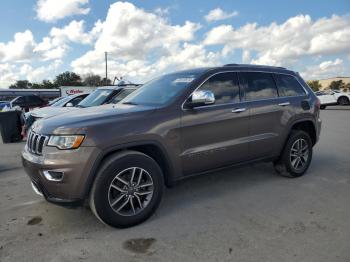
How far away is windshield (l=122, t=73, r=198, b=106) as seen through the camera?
171 inches

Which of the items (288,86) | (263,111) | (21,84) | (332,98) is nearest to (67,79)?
(21,84)

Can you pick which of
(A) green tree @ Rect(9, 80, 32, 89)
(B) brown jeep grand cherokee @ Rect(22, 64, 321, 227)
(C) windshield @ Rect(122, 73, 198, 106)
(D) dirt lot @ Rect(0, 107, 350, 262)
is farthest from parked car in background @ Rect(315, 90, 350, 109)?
(A) green tree @ Rect(9, 80, 32, 89)

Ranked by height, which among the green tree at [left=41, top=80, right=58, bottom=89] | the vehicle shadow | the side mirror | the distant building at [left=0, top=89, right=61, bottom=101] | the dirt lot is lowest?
the dirt lot

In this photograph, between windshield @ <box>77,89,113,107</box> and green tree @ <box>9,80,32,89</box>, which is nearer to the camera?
windshield @ <box>77,89,113,107</box>

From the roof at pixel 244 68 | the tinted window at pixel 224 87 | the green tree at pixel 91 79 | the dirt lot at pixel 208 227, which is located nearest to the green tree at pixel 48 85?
the green tree at pixel 91 79

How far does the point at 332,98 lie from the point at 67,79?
76489 millimetres

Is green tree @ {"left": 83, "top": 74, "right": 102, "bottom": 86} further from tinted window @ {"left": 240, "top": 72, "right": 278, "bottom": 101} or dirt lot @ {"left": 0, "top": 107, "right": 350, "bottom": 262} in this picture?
dirt lot @ {"left": 0, "top": 107, "right": 350, "bottom": 262}

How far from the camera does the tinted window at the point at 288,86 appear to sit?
5457 millimetres

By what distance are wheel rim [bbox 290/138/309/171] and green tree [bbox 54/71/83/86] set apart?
8872 centimetres

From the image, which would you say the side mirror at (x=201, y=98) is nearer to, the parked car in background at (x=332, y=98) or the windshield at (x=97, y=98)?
the windshield at (x=97, y=98)

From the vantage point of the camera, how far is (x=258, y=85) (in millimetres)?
5137

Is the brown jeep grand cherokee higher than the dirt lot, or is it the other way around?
the brown jeep grand cherokee

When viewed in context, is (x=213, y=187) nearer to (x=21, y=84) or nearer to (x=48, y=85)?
(x=48, y=85)

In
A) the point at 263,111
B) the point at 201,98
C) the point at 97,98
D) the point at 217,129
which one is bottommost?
the point at 217,129
